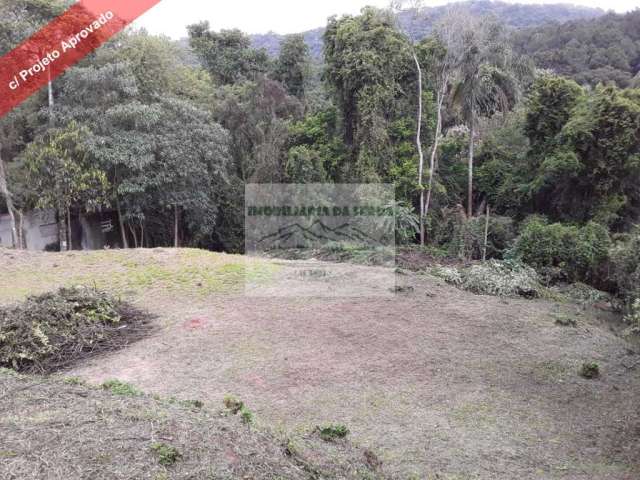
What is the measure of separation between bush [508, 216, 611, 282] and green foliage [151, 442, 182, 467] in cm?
890

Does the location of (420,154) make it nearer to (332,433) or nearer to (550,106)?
(550,106)

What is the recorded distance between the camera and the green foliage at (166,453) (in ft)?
9.40

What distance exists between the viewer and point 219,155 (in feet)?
47.4

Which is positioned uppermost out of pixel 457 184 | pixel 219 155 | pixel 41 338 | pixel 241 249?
pixel 219 155

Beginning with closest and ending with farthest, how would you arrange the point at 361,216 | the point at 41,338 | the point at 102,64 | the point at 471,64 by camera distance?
the point at 41,338 < the point at 361,216 < the point at 471,64 < the point at 102,64

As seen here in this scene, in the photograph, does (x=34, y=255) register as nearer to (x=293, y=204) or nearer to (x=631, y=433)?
(x=293, y=204)

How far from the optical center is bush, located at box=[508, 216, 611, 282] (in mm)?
10297

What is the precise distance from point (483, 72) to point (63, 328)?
1077 centimetres

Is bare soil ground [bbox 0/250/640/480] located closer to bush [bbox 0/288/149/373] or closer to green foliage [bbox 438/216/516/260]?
bush [bbox 0/288/149/373]

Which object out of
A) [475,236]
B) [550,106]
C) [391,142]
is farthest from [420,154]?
[550,106]

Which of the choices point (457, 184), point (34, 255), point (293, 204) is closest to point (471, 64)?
point (457, 184)

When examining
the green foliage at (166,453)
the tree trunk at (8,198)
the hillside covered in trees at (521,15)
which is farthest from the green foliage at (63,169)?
the hillside covered in trees at (521,15)

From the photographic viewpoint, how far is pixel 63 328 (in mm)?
6016

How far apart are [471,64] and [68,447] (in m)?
12.4
